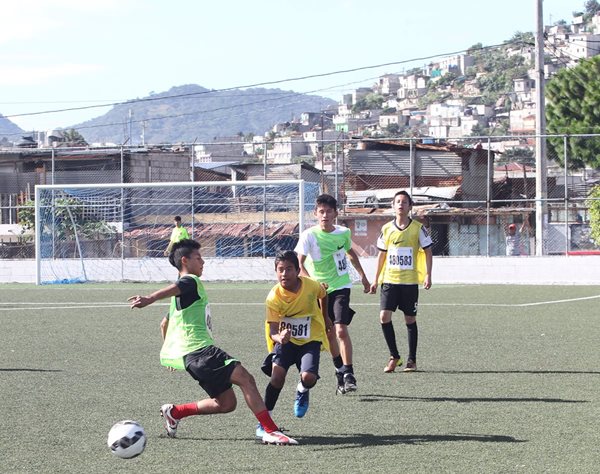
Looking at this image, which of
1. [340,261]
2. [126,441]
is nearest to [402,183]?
Result: [340,261]

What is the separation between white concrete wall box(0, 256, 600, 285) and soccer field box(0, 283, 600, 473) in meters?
8.87

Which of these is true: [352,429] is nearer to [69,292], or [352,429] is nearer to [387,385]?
[387,385]

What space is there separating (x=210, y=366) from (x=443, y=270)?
2142 cm

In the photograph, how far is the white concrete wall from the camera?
28000 millimetres

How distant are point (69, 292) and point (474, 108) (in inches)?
6577

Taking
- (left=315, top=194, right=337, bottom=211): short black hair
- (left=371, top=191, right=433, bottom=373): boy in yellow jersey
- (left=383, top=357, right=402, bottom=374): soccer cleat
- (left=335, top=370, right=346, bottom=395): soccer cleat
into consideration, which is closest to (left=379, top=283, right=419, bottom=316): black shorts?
(left=371, top=191, right=433, bottom=373): boy in yellow jersey

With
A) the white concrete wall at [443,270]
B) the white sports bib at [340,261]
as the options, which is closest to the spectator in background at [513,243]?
the white concrete wall at [443,270]

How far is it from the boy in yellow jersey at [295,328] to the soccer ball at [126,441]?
1613 millimetres

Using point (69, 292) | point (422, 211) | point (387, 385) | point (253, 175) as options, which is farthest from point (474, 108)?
point (387, 385)

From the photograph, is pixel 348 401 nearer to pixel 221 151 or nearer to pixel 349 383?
pixel 349 383

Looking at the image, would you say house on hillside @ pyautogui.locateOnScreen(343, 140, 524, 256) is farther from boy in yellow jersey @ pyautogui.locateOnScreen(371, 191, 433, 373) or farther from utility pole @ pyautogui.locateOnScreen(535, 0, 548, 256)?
boy in yellow jersey @ pyautogui.locateOnScreen(371, 191, 433, 373)

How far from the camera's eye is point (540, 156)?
107 ft

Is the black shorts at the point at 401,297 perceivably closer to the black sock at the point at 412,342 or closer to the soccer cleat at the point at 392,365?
the black sock at the point at 412,342

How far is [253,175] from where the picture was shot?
55281 mm
